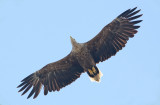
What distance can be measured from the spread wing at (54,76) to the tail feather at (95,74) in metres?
0.47

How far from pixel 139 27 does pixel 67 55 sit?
3.51 meters

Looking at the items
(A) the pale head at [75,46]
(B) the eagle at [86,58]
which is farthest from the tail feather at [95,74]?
(A) the pale head at [75,46]

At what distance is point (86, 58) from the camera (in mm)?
19688

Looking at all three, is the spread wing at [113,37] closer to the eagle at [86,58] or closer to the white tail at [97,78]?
the eagle at [86,58]

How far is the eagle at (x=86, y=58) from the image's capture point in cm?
1948

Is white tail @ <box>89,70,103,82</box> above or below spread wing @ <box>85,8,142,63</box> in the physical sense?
below

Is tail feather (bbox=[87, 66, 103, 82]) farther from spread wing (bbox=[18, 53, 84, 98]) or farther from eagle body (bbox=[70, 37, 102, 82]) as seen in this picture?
spread wing (bbox=[18, 53, 84, 98])

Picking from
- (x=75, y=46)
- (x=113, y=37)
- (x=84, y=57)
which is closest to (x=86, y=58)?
(x=84, y=57)

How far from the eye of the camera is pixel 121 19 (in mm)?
19547

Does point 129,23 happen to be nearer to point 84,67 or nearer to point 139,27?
point 139,27

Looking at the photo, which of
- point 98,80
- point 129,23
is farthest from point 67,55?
point 129,23

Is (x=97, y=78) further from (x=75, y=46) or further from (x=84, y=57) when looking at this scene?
(x=75, y=46)

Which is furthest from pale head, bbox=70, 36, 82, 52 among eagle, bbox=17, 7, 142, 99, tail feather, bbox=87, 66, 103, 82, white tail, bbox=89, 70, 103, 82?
white tail, bbox=89, 70, 103, 82

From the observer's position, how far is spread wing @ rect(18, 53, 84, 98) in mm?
20203
